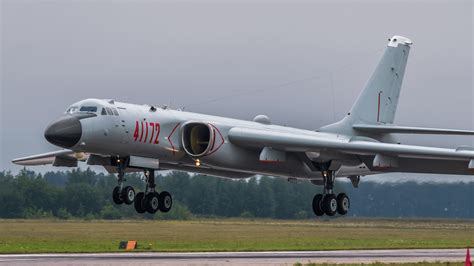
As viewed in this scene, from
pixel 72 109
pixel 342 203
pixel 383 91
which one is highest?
pixel 383 91

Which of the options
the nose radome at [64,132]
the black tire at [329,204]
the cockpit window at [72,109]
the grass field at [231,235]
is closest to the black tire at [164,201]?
the cockpit window at [72,109]

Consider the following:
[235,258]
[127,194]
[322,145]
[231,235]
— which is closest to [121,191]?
[127,194]

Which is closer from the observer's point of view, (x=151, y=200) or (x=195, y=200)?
(x=151, y=200)

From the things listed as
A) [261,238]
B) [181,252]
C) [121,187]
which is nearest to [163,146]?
[121,187]

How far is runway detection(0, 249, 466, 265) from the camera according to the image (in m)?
39.4

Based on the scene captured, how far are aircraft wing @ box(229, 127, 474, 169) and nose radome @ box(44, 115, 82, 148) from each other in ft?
20.1

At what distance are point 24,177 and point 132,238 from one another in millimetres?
18480

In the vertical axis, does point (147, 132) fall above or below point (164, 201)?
above

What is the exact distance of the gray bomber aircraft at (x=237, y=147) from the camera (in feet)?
125

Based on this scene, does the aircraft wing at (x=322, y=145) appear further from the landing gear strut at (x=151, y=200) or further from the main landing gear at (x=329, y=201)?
the landing gear strut at (x=151, y=200)

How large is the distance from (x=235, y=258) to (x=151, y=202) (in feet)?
11.9

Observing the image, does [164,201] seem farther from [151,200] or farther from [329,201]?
[329,201]

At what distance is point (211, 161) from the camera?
134 feet

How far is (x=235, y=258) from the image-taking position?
4219 centimetres
